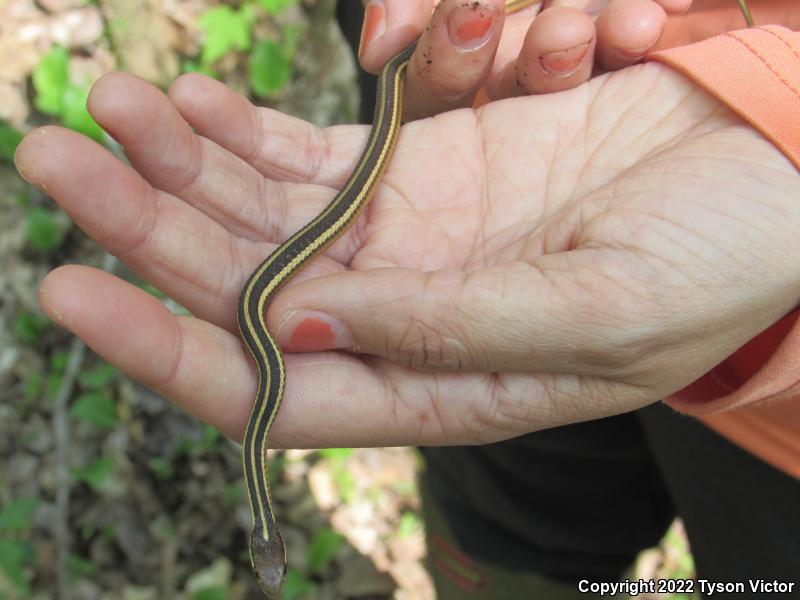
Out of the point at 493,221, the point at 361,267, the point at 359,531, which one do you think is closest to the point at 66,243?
the point at 359,531

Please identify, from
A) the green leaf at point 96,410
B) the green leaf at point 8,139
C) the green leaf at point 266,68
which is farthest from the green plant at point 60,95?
the green leaf at point 96,410

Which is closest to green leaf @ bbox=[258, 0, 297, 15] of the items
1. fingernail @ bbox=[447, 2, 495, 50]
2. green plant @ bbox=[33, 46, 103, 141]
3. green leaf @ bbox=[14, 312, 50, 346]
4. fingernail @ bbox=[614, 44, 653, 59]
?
green plant @ bbox=[33, 46, 103, 141]

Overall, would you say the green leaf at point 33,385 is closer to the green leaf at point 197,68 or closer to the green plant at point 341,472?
the green plant at point 341,472

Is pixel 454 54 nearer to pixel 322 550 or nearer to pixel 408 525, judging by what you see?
pixel 322 550

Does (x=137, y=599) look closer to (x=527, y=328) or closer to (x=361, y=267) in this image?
(x=361, y=267)

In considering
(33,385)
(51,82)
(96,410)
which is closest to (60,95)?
(51,82)

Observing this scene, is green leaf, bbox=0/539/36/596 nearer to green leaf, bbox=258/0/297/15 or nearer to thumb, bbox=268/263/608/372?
thumb, bbox=268/263/608/372
